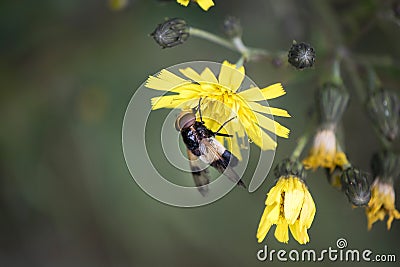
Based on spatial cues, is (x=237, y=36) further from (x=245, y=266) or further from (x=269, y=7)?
(x=245, y=266)

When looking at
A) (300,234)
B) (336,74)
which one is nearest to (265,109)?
(300,234)

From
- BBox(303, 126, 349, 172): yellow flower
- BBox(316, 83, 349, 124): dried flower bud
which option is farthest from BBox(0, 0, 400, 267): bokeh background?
BBox(303, 126, 349, 172): yellow flower

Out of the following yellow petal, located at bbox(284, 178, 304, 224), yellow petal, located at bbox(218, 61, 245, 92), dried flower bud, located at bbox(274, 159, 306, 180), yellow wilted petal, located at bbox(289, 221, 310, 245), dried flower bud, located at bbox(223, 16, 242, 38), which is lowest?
yellow wilted petal, located at bbox(289, 221, 310, 245)

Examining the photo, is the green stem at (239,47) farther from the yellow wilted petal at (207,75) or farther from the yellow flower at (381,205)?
the yellow flower at (381,205)

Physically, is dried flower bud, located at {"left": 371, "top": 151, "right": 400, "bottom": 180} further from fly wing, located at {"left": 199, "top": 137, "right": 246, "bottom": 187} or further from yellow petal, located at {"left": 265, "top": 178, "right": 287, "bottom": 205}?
fly wing, located at {"left": 199, "top": 137, "right": 246, "bottom": 187}

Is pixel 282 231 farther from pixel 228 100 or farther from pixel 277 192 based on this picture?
pixel 228 100

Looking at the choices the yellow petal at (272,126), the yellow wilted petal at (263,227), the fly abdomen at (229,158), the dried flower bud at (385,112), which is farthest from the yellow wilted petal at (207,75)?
the dried flower bud at (385,112)
